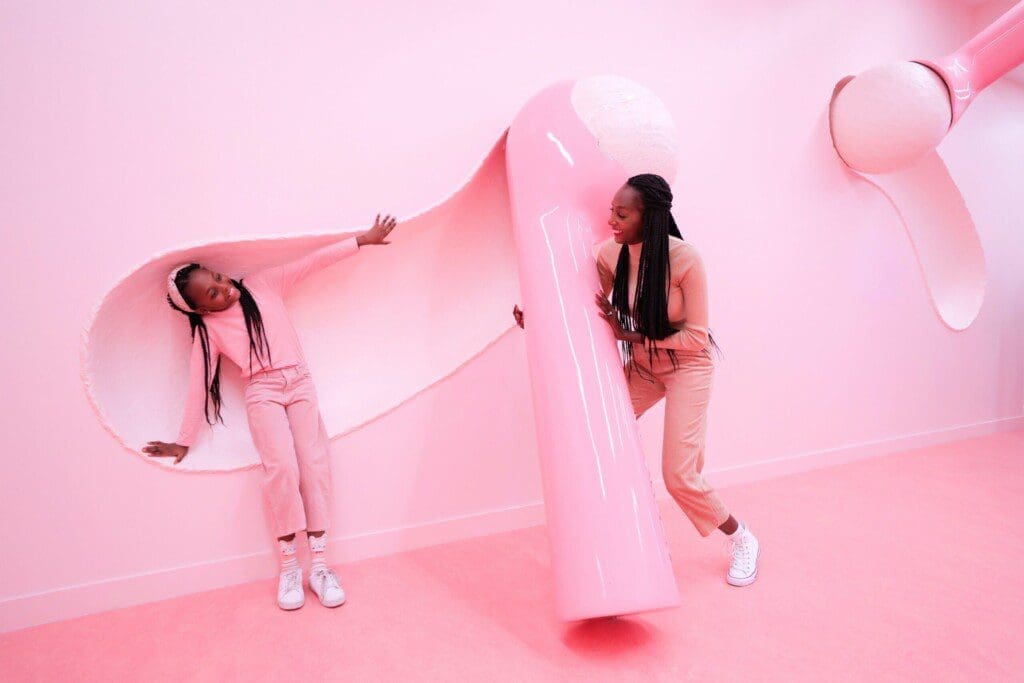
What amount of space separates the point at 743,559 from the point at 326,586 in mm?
1171

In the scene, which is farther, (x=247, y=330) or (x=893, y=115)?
(x=893, y=115)

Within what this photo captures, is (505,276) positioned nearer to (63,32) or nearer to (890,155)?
(63,32)

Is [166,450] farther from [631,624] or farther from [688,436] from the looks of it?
[688,436]

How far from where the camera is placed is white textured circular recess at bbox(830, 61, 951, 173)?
94.3 inches

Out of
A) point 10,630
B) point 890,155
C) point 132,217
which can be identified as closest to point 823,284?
point 890,155

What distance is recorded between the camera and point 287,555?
69.9 inches

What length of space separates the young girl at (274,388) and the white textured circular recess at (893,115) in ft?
6.37

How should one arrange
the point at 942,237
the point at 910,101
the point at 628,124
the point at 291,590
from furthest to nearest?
1. the point at 942,237
2. the point at 910,101
3. the point at 291,590
4. the point at 628,124

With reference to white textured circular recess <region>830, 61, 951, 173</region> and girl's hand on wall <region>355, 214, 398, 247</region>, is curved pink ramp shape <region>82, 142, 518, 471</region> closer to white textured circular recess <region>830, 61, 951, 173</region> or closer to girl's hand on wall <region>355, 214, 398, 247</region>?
girl's hand on wall <region>355, 214, 398, 247</region>

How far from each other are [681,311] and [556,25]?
3.91 ft

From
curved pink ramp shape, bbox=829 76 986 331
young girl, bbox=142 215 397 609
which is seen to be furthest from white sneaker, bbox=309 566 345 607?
curved pink ramp shape, bbox=829 76 986 331

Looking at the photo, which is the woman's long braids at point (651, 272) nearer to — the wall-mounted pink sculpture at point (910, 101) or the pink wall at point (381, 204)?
the pink wall at point (381, 204)

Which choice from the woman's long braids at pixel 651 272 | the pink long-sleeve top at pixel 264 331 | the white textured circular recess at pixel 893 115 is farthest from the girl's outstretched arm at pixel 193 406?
the white textured circular recess at pixel 893 115

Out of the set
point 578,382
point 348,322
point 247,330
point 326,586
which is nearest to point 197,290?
point 247,330
